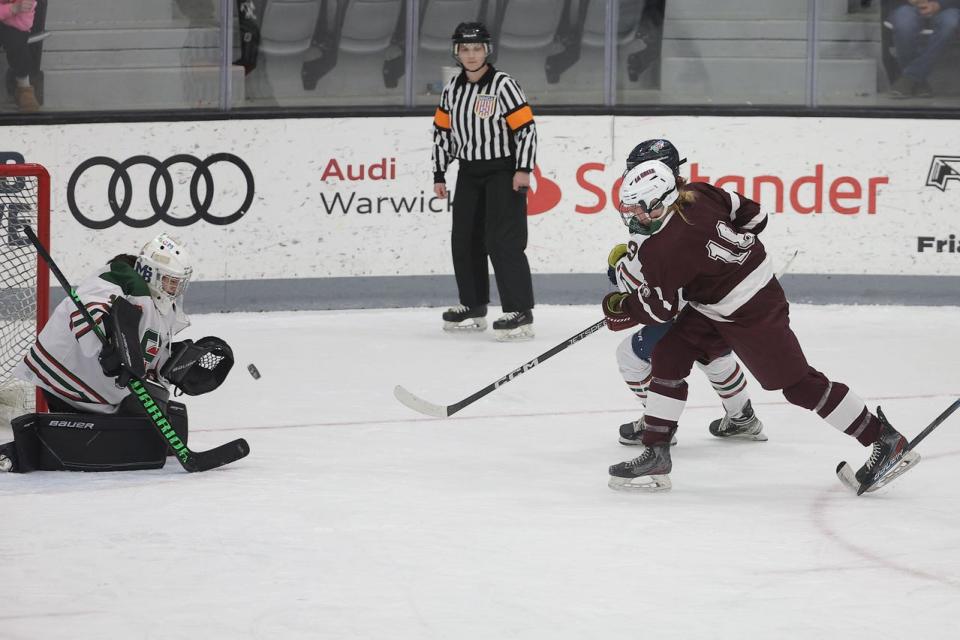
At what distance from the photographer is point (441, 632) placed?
2.45m

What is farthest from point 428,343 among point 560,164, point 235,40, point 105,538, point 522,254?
point 105,538

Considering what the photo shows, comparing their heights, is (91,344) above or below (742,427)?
above

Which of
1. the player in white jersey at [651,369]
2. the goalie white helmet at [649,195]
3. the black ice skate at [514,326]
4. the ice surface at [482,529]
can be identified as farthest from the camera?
the black ice skate at [514,326]

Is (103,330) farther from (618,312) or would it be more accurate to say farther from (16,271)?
(618,312)

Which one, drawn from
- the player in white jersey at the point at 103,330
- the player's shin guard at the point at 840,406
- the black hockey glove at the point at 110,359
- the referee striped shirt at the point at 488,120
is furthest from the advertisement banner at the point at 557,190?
the player's shin guard at the point at 840,406

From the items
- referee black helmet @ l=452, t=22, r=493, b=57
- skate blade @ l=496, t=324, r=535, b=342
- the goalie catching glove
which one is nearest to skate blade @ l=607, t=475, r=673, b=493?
the goalie catching glove

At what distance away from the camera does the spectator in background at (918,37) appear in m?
6.41

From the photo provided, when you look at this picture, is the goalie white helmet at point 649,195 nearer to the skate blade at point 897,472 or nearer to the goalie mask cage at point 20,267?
the skate blade at point 897,472

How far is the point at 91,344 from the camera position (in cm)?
349

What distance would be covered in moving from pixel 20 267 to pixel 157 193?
177 cm

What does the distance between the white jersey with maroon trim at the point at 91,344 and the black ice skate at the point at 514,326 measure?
213 cm

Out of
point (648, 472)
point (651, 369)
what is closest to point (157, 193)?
point (651, 369)

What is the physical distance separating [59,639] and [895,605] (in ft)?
4.74

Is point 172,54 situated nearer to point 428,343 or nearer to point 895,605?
point 428,343
